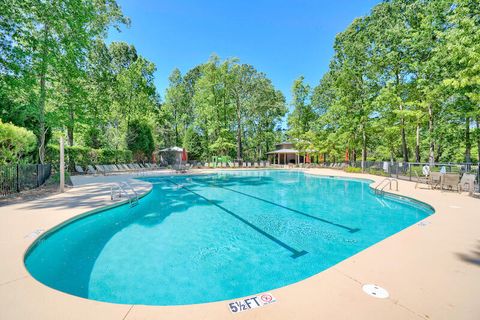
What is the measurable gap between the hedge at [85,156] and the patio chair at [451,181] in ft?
72.3

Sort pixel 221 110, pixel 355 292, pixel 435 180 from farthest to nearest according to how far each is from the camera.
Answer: pixel 221 110 < pixel 435 180 < pixel 355 292

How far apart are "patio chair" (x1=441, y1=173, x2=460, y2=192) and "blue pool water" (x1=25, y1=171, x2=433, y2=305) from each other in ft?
7.83

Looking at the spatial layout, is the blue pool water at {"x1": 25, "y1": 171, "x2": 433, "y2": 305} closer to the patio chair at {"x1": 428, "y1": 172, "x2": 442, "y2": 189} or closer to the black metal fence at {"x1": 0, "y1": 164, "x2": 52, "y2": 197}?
the patio chair at {"x1": 428, "y1": 172, "x2": 442, "y2": 189}

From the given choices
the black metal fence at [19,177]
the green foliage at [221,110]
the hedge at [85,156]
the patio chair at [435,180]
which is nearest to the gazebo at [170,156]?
the green foliage at [221,110]

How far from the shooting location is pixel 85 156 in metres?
18.8

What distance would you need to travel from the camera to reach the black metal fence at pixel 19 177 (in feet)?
26.5

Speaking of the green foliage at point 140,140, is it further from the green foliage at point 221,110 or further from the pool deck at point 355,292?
the pool deck at point 355,292

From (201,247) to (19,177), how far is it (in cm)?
913

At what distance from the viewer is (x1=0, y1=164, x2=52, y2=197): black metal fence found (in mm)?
8088

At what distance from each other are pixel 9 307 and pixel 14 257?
5.03 feet

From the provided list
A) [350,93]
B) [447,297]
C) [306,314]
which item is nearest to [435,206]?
[447,297]

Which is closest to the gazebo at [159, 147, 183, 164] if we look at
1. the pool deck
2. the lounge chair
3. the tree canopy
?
the tree canopy

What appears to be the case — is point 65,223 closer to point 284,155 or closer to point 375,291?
point 375,291

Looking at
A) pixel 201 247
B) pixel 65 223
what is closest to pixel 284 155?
pixel 201 247
